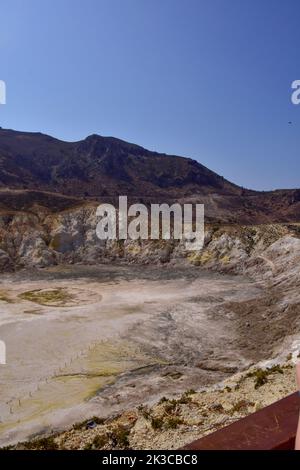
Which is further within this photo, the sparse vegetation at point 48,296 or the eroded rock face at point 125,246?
the eroded rock face at point 125,246

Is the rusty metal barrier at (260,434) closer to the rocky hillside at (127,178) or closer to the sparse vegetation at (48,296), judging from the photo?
the sparse vegetation at (48,296)

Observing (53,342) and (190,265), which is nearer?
(53,342)

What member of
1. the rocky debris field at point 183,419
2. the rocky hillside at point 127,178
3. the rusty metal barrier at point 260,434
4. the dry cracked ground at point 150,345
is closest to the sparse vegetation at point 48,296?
the dry cracked ground at point 150,345

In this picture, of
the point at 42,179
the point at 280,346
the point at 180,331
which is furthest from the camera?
the point at 42,179

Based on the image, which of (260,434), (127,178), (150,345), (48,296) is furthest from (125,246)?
(127,178)

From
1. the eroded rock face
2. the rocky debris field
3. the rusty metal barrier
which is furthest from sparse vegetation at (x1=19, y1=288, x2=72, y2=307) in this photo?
the rusty metal barrier

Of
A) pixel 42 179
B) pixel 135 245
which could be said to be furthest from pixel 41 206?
pixel 42 179
